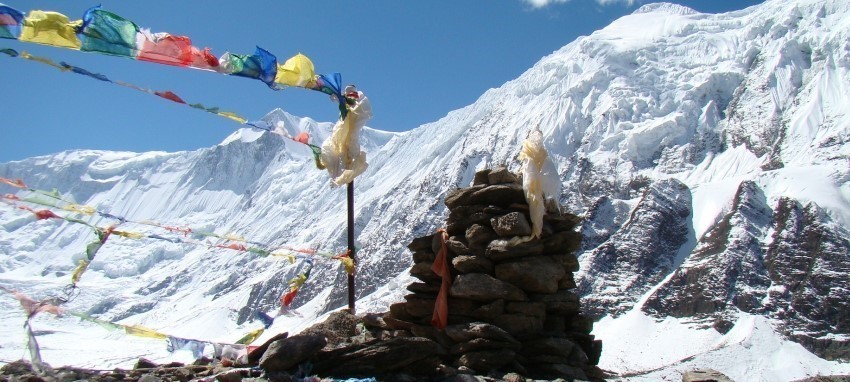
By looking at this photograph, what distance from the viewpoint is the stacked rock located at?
1466 cm

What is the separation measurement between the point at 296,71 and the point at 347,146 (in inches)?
84.1

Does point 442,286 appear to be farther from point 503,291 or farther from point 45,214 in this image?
point 45,214

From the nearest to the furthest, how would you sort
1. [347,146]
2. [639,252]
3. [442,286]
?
[442,286] < [347,146] < [639,252]

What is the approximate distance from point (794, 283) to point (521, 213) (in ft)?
460

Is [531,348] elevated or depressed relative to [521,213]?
depressed

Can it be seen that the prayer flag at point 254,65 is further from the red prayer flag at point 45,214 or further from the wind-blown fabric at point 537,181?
the wind-blown fabric at point 537,181

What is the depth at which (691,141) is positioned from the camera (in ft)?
618

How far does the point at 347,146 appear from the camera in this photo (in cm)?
1623

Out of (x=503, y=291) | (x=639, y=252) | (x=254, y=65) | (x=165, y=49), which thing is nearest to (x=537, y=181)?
(x=503, y=291)

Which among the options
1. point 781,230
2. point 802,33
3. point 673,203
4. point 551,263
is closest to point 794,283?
point 781,230

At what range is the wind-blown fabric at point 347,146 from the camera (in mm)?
16172

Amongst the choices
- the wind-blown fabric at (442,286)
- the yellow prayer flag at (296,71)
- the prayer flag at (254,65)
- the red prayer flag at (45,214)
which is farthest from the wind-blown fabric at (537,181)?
the red prayer flag at (45,214)

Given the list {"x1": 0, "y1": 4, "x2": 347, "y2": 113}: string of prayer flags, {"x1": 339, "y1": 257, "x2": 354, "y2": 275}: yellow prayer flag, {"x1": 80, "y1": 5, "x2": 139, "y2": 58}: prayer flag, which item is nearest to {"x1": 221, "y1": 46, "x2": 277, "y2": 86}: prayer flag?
{"x1": 0, "y1": 4, "x2": 347, "y2": 113}: string of prayer flags

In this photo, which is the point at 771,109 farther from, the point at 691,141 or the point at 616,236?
the point at 616,236
